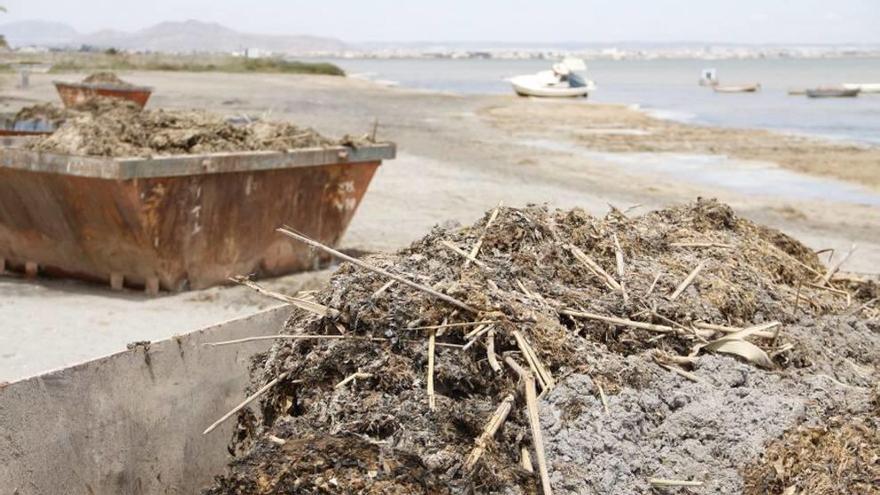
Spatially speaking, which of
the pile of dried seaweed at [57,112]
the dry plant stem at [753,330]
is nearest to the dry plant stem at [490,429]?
the dry plant stem at [753,330]

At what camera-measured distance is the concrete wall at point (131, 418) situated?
329 centimetres

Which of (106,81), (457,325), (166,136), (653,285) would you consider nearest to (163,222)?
(166,136)

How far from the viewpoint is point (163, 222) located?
7.27 m

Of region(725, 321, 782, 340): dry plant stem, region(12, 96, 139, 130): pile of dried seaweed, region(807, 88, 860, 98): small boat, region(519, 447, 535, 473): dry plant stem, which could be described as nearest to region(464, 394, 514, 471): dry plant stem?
region(519, 447, 535, 473): dry plant stem

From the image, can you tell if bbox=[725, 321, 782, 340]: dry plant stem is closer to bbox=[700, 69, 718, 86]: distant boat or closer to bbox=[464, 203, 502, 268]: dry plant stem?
bbox=[464, 203, 502, 268]: dry plant stem

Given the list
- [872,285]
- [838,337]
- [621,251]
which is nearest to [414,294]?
[621,251]

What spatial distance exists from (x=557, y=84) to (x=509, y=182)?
31.1m

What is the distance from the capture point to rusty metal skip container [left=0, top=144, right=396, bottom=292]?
712cm

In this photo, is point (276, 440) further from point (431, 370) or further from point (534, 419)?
point (534, 419)

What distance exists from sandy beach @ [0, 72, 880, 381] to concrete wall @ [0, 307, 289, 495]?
7.37 ft

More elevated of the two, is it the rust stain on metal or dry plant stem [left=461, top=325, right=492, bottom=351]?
dry plant stem [left=461, top=325, right=492, bottom=351]

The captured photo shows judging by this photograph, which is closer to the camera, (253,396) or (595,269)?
(253,396)

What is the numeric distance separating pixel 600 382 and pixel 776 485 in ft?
2.15

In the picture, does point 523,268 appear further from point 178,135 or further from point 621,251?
point 178,135
